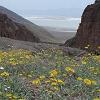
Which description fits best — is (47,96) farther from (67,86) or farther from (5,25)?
(5,25)

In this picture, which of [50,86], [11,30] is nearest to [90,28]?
[11,30]

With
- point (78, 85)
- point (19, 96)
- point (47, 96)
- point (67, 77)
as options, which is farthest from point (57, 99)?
point (67, 77)

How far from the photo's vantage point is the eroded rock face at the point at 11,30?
1833 inches

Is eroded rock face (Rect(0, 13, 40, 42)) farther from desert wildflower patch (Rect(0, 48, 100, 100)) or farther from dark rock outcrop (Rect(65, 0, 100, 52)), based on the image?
desert wildflower patch (Rect(0, 48, 100, 100))

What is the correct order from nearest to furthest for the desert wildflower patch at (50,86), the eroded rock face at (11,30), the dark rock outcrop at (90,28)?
the desert wildflower patch at (50,86) < the dark rock outcrop at (90,28) < the eroded rock face at (11,30)

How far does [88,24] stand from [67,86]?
26722 mm

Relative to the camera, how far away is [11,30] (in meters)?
49.1

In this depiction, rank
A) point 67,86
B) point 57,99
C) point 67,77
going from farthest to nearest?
point 67,77
point 67,86
point 57,99

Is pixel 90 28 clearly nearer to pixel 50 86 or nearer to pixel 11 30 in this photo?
pixel 11 30

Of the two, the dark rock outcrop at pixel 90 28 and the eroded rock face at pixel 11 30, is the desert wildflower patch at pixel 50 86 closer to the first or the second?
the dark rock outcrop at pixel 90 28

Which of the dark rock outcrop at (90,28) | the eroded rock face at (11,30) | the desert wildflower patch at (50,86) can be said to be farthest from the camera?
the eroded rock face at (11,30)

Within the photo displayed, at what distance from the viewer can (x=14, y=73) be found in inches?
303

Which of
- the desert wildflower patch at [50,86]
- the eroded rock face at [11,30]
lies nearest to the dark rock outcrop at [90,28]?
the eroded rock face at [11,30]

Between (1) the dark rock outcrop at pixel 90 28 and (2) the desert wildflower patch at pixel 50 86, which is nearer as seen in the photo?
(2) the desert wildflower patch at pixel 50 86
